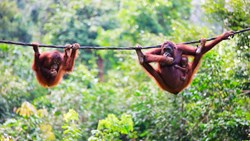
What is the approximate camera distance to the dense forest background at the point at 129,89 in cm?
668

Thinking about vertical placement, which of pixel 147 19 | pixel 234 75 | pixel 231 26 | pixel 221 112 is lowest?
pixel 221 112

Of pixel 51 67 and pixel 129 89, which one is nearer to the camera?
pixel 51 67

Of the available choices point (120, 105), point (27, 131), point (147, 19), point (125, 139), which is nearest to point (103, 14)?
point (147, 19)

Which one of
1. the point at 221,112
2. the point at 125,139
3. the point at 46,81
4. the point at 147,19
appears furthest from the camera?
the point at 147,19

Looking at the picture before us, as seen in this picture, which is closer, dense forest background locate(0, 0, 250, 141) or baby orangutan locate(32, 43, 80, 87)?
baby orangutan locate(32, 43, 80, 87)

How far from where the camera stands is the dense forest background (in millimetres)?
6684

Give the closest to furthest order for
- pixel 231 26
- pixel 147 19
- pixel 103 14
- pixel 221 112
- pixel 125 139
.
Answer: pixel 221 112 → pixel 231 26 → pixel 125 139 → pixel 147 19 → pixel 103 14

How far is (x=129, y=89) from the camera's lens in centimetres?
1002

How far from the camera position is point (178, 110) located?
7.58 metres

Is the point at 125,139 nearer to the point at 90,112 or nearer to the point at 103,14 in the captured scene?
the point at 90,112

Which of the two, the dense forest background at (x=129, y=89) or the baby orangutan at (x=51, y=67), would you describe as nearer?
the baby orangutan at (x=51, y=67)

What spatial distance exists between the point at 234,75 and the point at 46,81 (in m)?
3.07

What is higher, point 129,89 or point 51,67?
point 51,67

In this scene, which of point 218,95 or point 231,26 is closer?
point 218,95
